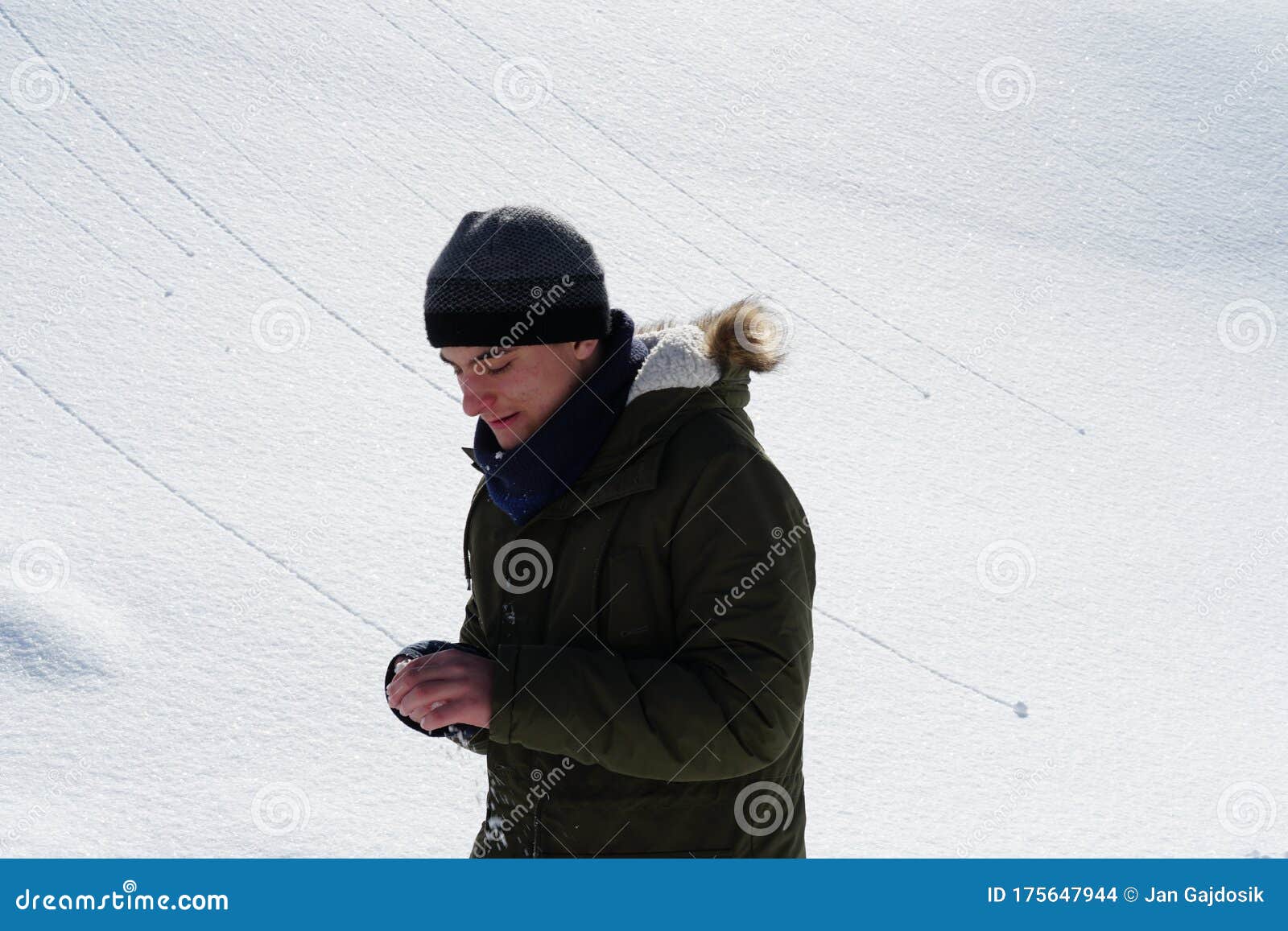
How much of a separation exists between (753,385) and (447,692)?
452 centimetres

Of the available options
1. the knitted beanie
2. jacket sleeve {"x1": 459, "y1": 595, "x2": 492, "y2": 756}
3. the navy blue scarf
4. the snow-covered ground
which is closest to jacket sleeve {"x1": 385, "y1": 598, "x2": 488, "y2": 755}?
jacket sleeve {"x1": 459, "y1": 595, "x2": 492, "y2": 756}

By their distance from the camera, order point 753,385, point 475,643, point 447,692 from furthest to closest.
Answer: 1. point 753,385
2. point 475,643
3. point 447,692

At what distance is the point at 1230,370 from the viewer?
7.16 meters

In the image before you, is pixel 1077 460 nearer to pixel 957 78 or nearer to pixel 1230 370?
pixel 1230 370

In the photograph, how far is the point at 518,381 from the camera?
138 cm

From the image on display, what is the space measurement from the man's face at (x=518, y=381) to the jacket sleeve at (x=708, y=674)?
0.19m

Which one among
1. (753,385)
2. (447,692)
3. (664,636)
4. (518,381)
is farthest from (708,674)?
(753,385)

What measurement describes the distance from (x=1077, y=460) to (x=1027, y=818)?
2.76 metres

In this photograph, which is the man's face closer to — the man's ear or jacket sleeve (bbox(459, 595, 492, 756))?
the man's ear

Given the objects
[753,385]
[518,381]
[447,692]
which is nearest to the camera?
[447,692]

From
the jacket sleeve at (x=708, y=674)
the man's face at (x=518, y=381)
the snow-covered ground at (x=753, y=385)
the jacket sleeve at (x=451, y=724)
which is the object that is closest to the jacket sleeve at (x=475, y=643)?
the jacket sleeve at (x=451, y=724)

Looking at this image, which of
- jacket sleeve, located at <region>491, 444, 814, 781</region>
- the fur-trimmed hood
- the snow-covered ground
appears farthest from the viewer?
the snow-covered ground

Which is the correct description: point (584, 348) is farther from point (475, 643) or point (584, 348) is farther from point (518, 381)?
point (475, 643)

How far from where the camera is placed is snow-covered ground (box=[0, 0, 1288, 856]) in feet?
11.7
